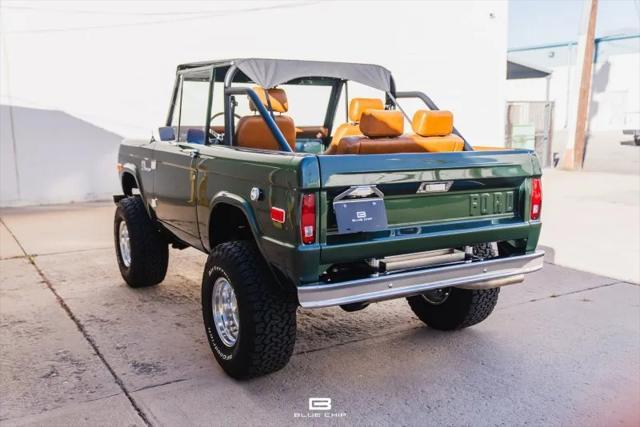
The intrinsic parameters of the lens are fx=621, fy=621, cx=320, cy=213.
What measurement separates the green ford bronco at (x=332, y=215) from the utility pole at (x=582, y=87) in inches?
466

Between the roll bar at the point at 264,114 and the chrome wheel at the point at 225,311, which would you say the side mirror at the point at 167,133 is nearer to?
the roll bar at the point at 264,114

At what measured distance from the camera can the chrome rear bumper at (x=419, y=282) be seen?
9.98ft

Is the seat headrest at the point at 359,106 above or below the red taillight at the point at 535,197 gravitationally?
above

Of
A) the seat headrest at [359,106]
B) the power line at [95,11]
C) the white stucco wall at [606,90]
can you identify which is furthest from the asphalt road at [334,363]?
the white stucco wall at [606,90]

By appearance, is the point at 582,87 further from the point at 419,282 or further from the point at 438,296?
the point at 419,282

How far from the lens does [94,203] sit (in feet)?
34.1

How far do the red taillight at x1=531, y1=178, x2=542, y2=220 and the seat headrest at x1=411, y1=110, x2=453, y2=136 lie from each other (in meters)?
0.73

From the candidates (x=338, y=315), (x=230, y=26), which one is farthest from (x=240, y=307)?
(x=230, y=26)

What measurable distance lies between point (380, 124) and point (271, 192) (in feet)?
2.95

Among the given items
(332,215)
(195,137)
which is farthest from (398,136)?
(195,137)

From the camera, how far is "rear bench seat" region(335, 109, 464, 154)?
368 centimetres

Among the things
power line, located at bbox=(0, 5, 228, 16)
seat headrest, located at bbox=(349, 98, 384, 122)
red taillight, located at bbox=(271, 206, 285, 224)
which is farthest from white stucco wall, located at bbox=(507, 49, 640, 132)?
red taillight, located at bbox=(271, 206, 285, 224)

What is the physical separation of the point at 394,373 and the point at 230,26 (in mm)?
8678

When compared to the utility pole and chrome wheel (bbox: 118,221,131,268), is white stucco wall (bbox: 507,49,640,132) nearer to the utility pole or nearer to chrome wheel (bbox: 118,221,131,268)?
the utility pole
